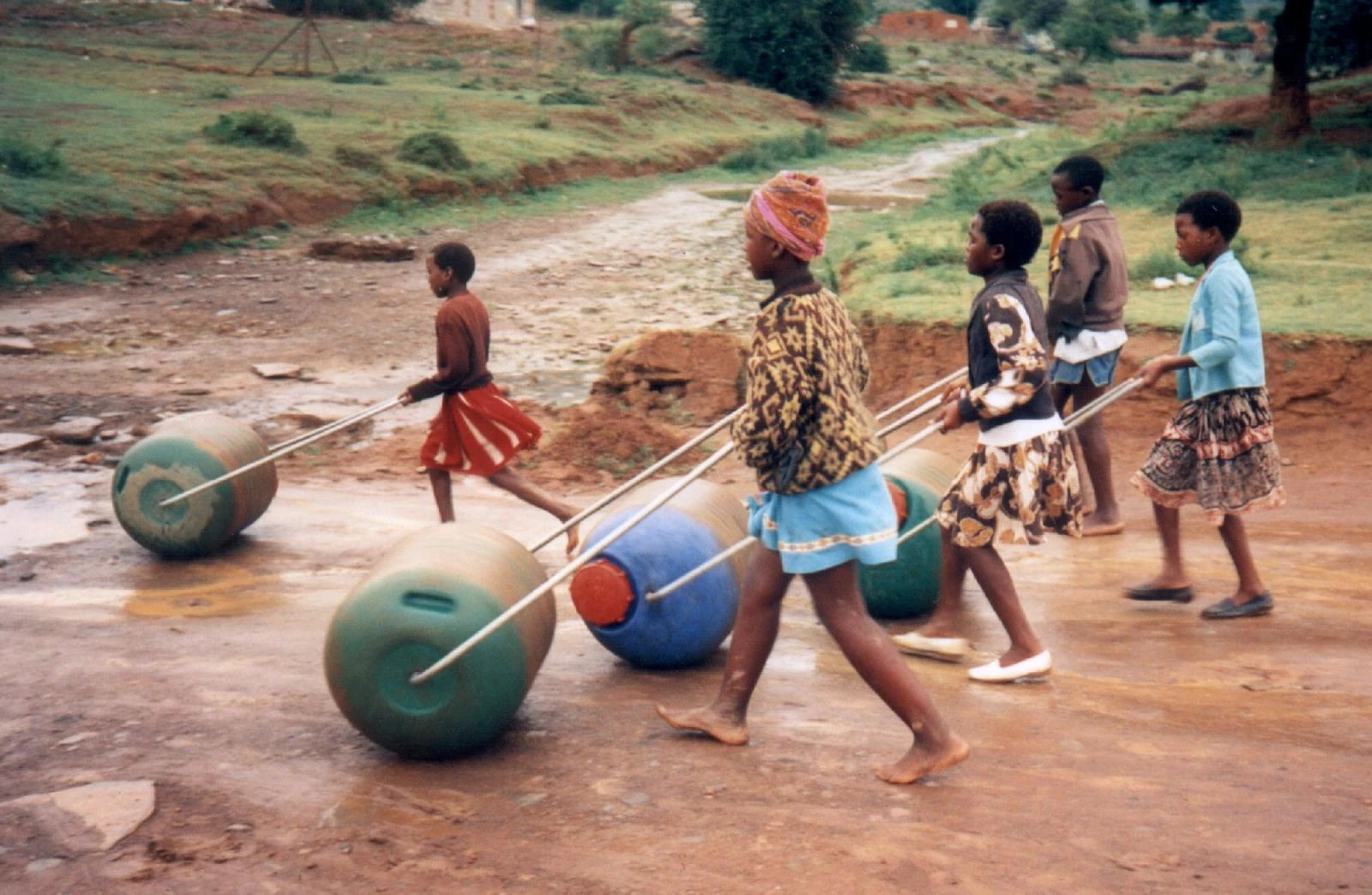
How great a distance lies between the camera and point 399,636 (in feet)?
14.0

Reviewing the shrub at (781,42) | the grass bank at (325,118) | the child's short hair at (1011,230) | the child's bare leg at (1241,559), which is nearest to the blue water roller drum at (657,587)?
the child's short hair at (1011,230)

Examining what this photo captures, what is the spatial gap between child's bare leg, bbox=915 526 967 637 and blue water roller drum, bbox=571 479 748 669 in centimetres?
81

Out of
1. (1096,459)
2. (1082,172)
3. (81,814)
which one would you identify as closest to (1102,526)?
(1096,459)

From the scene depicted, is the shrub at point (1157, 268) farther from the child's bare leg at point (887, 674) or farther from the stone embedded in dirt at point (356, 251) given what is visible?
the stone embedded in dirt at point (356, 251)

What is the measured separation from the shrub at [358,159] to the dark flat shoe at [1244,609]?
1702 cm

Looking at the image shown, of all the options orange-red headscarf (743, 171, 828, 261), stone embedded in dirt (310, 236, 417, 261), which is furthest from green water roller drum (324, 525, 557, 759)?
stone embedded in dirt (310, 236, 417, 261)

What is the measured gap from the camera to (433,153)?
21.9m

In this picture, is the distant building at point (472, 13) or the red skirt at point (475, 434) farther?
the distant building at point (472, 13)

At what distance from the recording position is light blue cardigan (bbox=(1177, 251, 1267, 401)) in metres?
5.65

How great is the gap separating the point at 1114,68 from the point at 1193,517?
69991 millimetres

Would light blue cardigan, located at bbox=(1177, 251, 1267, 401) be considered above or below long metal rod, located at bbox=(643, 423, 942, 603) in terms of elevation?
above

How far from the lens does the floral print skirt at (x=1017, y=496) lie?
4.97m

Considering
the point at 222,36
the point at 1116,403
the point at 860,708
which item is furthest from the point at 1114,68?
the point at 860,708

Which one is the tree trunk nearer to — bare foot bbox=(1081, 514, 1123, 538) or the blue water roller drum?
bare foot bbox=(1081, 514, 1123, 538)
